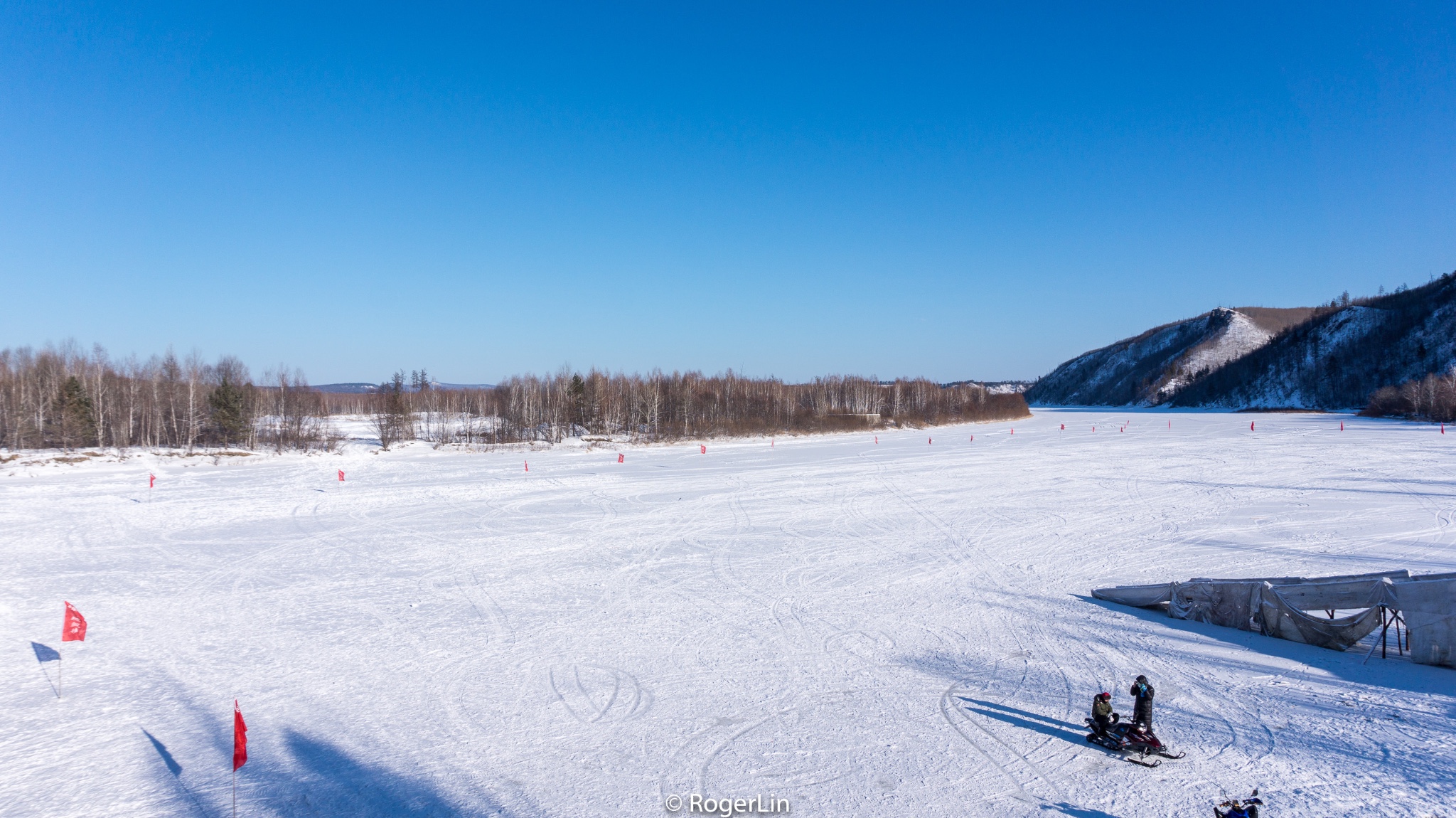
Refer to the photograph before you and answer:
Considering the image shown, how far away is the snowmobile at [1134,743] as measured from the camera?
23.8 ft

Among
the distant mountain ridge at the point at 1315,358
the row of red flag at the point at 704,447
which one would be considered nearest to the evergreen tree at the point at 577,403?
the row of red flag at the point at 704,447

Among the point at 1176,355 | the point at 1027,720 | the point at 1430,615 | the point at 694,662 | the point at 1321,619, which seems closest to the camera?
the point at 1027,720

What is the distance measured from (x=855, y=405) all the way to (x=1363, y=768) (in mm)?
94296

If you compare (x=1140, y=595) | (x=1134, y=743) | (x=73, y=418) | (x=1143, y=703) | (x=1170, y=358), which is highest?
(x=1170, y=358)

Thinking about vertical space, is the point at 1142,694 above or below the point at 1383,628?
above

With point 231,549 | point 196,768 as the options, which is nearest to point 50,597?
point 231,549

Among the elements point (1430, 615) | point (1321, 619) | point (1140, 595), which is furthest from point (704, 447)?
point (1430, 615)

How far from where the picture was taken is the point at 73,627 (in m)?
11.5

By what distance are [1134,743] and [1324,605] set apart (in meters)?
6.56

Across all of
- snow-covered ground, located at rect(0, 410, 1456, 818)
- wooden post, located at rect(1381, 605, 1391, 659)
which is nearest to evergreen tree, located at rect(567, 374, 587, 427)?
snow-covered ground, located at rect(0, 410, 1456, 818)

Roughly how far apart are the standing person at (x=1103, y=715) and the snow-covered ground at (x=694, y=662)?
13.3 inches

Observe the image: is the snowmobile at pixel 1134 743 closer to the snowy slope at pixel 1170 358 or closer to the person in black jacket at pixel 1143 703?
the person in black jacket at pixel 1143 703

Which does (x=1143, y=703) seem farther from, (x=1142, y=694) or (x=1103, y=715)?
(x=1103, y=715)

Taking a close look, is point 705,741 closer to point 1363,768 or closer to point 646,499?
point 1363,768
